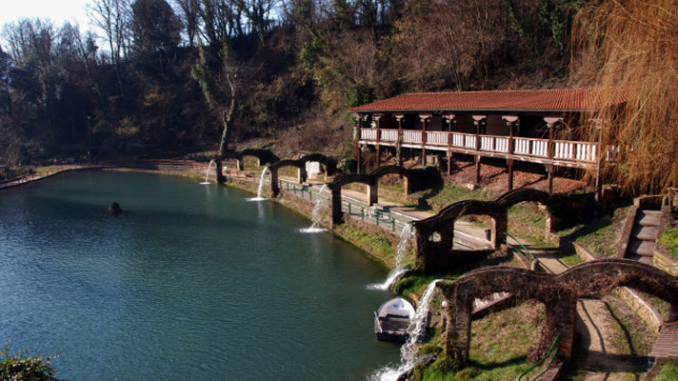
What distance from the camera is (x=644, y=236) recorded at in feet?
56.7

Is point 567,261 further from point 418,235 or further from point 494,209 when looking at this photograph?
point 418,235

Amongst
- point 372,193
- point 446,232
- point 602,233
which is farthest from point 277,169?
point 602,233

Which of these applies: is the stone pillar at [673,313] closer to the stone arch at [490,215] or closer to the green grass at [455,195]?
the stone arch at [490,215]

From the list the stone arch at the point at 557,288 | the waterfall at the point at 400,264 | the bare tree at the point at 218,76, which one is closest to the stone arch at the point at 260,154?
the bare tree at the point at 218,76

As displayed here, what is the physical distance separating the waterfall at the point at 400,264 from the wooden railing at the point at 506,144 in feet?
24.4

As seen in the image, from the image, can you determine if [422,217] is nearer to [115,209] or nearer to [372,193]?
[372,193]

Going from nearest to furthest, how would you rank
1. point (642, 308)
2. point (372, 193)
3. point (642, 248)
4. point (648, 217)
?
point (642, 308) → point (642, 248) → point (648, 217) → point (372, 193)

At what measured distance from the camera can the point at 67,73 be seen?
74125 mm

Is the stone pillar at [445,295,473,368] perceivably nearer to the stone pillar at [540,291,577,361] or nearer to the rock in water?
the stone pillar at [540,291,577,361]

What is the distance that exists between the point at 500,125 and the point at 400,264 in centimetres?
1356

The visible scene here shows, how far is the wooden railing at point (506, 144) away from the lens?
22109mm

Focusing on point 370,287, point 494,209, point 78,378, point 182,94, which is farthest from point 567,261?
point 182,94

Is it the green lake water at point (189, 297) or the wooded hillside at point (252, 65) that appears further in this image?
the wooded hillside at point (252, 65)

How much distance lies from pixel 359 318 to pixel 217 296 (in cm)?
595
